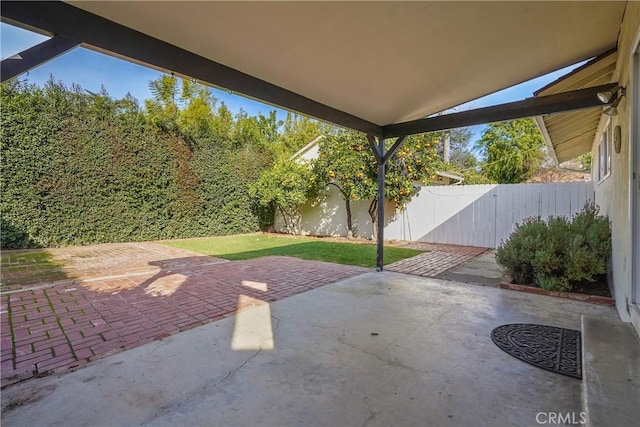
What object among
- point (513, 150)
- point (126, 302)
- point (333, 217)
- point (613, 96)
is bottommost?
point (126, 302)

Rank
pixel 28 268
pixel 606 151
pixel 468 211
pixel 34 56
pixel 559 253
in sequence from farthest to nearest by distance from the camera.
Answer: pixel 468 211 → pixel 28 268 → pixel 606 151 → pixel 559 253 → pixel 34 56

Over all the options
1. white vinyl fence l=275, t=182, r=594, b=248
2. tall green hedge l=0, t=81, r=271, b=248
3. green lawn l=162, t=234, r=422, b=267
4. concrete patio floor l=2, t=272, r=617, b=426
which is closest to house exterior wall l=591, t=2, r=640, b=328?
concrete patio floor l=2, t=272, r=617, b=426

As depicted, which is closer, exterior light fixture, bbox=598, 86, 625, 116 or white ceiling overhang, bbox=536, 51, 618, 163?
exterior light fixture, bbox=598, 86, 625, 116

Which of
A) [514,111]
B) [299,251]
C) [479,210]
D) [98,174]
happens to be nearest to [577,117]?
[514,111]

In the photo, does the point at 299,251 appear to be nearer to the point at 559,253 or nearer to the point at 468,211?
the point at 468,211

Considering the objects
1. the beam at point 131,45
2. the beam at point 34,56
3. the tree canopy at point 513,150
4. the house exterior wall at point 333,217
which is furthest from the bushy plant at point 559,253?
the tree canopy at point 513,150

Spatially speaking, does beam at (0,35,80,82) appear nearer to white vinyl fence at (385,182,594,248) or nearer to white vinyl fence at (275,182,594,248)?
white vinyl fence at (275,182,594,248)

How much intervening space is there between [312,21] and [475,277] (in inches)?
193

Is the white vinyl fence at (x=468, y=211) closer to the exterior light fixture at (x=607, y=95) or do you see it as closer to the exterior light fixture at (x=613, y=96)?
the exterior light fixture at (x=613, y=96)

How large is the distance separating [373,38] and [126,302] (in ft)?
14.0

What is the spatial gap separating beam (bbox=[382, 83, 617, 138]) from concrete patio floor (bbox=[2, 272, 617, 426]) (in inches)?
99.7

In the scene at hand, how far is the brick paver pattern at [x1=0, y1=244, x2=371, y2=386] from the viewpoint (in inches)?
112

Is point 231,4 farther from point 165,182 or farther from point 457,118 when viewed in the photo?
point 165,182

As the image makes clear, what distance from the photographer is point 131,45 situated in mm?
2619
